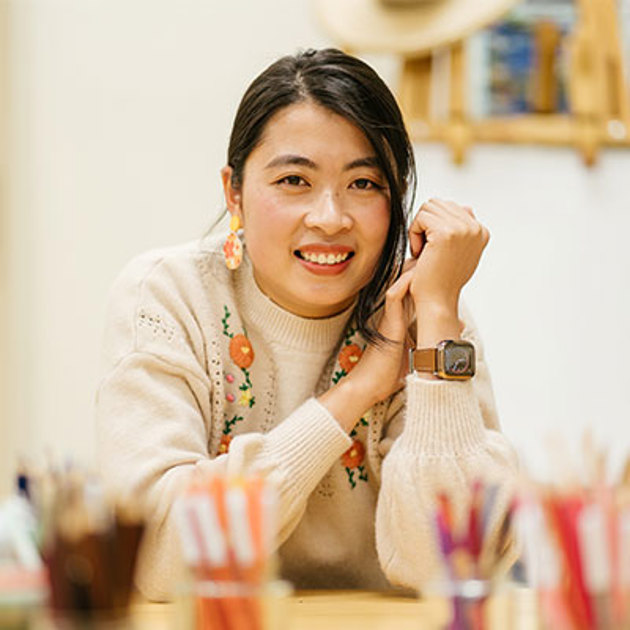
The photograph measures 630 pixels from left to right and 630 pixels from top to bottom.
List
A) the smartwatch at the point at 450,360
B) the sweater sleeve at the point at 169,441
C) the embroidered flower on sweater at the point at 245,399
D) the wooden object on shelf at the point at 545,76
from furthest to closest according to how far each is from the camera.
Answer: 1. the wooden object on shelf at the point at 545,76
2. the embroidered flower on sweater at the point at 245,399
3. the smartwatch at the point at 450,360
4. the sweater sleeve at the point at 169,441

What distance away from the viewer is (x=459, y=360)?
1493 mm

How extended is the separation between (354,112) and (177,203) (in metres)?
1.72

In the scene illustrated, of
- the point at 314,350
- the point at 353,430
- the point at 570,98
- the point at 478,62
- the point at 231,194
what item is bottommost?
the point at 353,430

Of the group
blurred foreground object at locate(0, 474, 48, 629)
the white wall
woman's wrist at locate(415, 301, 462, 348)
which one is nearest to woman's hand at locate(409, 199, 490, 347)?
woman's wrist at locate(415, 301, 462, 348)

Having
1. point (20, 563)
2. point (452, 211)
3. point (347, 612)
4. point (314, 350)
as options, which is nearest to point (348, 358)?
point (314, 350)

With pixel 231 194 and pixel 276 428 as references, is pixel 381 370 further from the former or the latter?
pixel 231 194

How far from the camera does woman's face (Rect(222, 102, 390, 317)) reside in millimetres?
1497

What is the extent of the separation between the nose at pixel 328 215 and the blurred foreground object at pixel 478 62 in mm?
1640

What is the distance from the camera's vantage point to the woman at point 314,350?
1445 millimetres

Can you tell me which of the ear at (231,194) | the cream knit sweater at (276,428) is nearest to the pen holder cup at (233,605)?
the cream knit sweater at (276,428)

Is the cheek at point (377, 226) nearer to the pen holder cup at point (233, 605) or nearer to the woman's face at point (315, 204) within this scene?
the woman's face at point (315, 204)

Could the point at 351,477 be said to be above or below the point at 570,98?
below

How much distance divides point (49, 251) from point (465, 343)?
1.87 m

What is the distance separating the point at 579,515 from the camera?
2.30 feet
